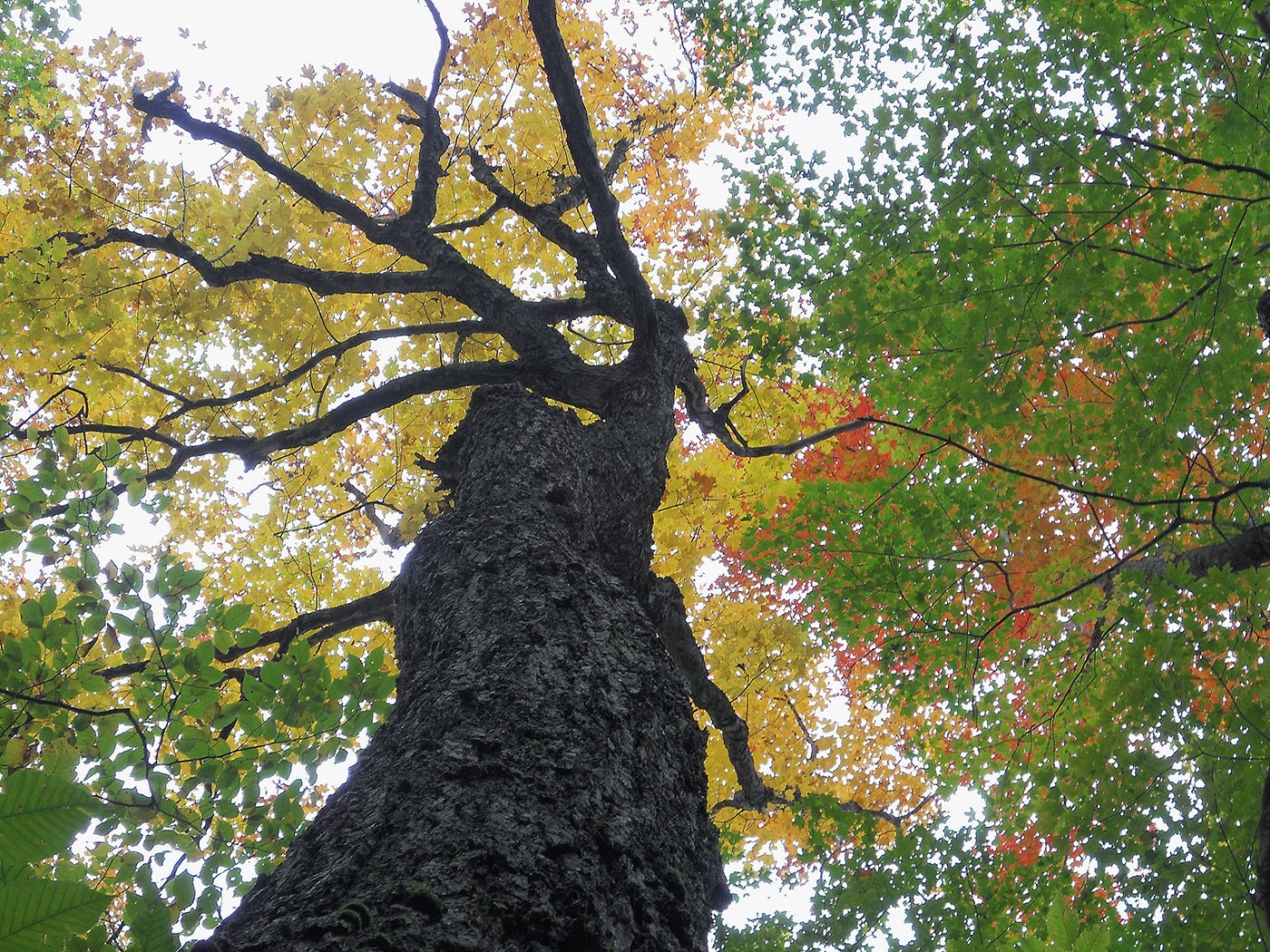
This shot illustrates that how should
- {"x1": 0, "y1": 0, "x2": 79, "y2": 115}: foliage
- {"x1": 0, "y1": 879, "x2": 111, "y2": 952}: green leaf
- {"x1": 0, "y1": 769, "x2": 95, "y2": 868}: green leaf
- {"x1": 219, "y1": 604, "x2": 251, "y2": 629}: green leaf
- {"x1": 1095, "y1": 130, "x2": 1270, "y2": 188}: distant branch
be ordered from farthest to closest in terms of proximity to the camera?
{"x1": 0, "y1": 0, "x2": 79, "y2": 115}: foliage
{"x1": 1095, "y1": 130, "x2": 1270, "y2": 188}: distant branch
{"x1": 219, "y1": 604, "x2": 251, "y2": 629}: green leaf
{"x1": 0, "y1": 769, "x2": 95, "y2": 868}: green leaf
{"x1": 0, "y1": 879, "x2": 111, "y2": 952}: green leaf

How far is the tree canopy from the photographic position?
2.58 metres

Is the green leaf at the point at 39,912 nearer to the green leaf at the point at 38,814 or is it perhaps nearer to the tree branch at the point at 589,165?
the green leaf at the point at 38,814

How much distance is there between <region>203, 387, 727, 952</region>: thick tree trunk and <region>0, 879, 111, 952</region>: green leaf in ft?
0.93

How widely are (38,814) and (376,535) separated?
769 cm

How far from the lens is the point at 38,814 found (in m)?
1.05

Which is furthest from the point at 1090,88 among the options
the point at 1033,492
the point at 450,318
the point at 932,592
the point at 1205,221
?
the point at 1033,492

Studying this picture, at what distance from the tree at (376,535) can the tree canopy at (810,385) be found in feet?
0.12

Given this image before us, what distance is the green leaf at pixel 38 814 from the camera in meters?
1.03

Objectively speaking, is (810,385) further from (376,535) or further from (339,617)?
(376,535)

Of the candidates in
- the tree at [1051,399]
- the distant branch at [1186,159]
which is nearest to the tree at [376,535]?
the tree at [1051,399]

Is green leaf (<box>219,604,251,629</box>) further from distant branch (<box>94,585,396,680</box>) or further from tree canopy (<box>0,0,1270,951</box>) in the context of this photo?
distant branch (<box>94,585,396,680</box>)

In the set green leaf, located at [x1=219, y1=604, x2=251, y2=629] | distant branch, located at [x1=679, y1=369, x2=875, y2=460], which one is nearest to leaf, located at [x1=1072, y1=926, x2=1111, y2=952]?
green leaf, located at [x1=219, y1=604, x2=251, y2=629]

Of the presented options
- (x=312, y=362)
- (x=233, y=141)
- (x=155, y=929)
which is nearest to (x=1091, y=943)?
(x=155, y=929)

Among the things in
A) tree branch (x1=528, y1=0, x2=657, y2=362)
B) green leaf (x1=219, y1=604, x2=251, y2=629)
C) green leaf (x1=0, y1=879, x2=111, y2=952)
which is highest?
tree branch (x1=528, y1=0, x2=657, y2=362)
